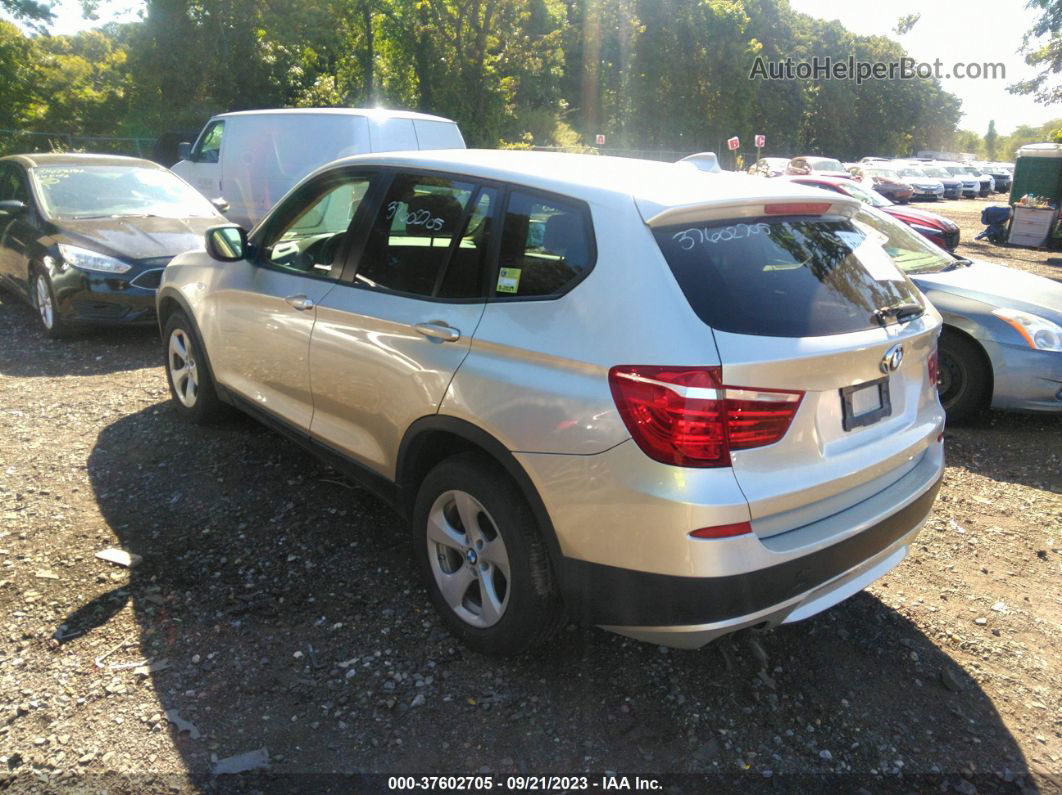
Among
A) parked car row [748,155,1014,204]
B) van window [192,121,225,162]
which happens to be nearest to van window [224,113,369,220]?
van window [192,121,225,162]

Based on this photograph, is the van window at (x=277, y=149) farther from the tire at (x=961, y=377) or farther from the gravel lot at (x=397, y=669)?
the tire at (x=961, y=377)

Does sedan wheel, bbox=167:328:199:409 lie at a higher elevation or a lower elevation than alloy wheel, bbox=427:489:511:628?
higher

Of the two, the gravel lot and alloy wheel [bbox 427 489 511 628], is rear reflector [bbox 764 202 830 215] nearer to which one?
alloy wheel [bbox 427 489 511 628]

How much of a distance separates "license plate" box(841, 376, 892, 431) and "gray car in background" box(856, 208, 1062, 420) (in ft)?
10.9

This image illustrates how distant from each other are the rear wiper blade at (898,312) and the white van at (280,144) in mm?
6982

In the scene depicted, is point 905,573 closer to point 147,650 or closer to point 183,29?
point 147,650

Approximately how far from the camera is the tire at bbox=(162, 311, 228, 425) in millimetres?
4992

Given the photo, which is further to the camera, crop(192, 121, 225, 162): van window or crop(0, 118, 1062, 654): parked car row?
crop(192, 121, 225, 162): van window

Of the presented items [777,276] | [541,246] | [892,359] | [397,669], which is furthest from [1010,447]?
[397,669]

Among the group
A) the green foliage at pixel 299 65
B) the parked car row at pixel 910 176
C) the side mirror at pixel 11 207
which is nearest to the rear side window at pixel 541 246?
the side mirror at pixel 11 207

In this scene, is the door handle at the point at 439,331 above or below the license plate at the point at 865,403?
above

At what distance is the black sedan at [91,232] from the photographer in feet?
23.7

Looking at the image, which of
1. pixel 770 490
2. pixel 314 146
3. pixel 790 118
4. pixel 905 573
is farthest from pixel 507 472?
pixel 790 118

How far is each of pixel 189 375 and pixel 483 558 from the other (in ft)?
10.2
